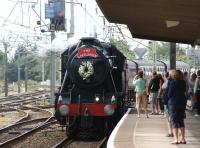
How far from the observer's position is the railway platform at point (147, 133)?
12531 mm

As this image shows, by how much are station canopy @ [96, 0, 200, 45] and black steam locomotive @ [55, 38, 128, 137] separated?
62.4 inches

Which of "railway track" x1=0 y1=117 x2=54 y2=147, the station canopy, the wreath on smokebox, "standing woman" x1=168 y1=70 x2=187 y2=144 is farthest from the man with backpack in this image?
"standing woman" x1=168 y1=70 x2=187 y2=144

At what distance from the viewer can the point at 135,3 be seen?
41.2ft

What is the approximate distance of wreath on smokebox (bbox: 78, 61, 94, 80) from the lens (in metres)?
18.2

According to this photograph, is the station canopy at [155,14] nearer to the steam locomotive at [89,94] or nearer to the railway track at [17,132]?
the steam locomotive at [89,94]

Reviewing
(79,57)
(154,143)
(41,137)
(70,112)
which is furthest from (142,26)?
(154,143)

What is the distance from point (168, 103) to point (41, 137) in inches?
313

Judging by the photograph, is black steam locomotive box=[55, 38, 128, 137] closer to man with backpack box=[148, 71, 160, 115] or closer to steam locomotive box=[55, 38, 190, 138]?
steam locomotive box=[55, 38, 190, 138]

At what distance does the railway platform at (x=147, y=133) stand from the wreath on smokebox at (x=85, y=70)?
6.34 ft

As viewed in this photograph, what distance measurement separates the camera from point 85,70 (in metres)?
18.2

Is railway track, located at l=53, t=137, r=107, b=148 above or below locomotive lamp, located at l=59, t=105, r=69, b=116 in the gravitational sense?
below

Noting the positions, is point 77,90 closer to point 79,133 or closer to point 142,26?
point 79,133

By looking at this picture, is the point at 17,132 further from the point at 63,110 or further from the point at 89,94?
the point at 89,94

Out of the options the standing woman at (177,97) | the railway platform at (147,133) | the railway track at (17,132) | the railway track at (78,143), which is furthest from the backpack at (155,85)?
the standing woman at (177,97)
